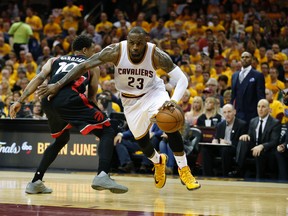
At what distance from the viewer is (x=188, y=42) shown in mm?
17938

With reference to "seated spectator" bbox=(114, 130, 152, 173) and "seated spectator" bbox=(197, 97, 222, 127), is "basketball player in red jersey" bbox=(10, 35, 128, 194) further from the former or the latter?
"seated spectator" bbox=(197, 97, 222, 127)

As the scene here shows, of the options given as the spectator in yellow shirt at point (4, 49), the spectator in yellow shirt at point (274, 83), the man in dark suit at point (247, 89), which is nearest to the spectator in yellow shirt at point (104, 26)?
the spectator in yellow shirt at point (4, 49)

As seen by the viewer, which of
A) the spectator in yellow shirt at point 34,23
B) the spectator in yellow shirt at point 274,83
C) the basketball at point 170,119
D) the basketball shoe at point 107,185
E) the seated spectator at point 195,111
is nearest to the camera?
the basketball shoe at point 107,185

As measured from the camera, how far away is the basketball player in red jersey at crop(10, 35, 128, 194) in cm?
800

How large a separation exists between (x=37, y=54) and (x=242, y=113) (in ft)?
27.7

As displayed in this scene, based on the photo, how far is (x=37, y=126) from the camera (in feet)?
41.5

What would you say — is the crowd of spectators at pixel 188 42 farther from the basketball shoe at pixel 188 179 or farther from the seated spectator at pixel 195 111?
the basketball shoe at pixel 188 179

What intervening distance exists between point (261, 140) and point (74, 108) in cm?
447

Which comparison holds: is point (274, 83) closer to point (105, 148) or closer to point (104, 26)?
point (104, 26)

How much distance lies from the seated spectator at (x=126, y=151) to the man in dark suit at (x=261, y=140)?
69.9 inches

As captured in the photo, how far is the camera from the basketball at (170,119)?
764 centimetres

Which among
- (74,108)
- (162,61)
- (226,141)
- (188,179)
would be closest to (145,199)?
(188,179)

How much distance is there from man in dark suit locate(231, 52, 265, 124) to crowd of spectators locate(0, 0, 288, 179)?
1.56 ft

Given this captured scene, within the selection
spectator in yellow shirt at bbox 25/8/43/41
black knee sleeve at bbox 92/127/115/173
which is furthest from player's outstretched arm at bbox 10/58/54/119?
spectator in yellow shirt at bbox 25/8/43/41
